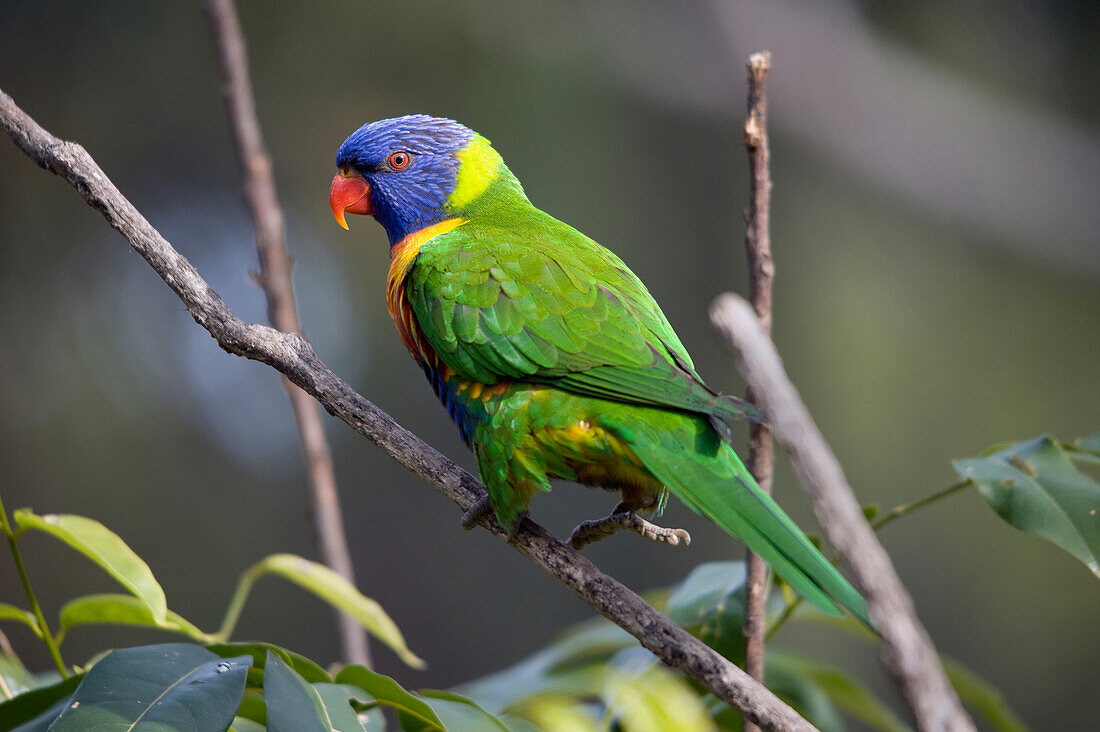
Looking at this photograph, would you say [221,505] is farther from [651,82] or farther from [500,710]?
[500,710]

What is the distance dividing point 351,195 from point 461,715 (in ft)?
4.76

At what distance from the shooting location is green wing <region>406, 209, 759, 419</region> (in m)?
1.30

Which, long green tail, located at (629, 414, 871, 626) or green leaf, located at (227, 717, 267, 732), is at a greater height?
long green tail, located at (629, 414, 871, 626)

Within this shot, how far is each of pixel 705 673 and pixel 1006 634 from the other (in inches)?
222

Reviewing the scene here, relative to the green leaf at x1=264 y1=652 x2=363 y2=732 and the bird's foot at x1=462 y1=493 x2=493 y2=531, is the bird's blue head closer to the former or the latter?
the bird's foot at x1=462 y1=493 x2=493 y2=531

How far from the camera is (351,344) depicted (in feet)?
18.5

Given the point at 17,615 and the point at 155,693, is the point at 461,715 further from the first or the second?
the point at 17,615

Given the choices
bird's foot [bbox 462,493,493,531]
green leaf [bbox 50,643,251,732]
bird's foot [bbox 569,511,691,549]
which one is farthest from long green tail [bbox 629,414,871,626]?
green leaf [bbox 50,643,251,732]

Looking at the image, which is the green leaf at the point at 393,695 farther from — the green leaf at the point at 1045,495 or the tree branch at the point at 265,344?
the green leaf at the point at 1045,495

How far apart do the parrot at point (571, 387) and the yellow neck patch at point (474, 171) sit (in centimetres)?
24

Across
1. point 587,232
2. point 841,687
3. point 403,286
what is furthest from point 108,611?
point 587,232

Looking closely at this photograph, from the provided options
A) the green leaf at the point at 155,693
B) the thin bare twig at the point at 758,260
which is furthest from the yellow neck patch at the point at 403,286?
the green leaf at the point at 155,693

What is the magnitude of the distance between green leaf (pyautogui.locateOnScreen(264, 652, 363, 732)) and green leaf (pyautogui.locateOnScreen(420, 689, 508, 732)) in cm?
10

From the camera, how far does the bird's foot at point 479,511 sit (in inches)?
51.5
